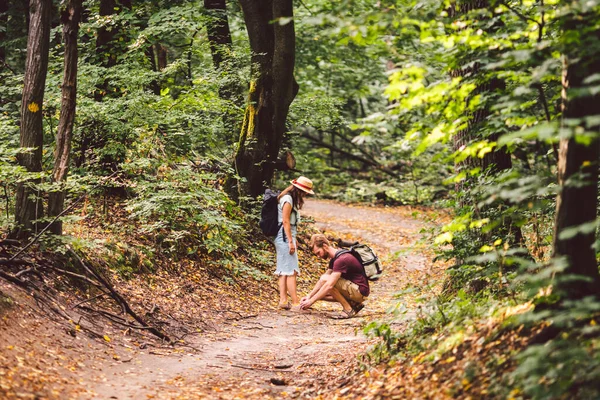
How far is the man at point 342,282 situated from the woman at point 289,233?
48 centimetres

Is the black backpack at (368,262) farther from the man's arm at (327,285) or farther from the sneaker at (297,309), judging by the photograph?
the sneaker at (297,309)

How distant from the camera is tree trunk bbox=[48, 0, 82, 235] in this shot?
7500mm

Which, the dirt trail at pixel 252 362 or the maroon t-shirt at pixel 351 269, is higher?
the maroon t-shirt at pixel 351 269

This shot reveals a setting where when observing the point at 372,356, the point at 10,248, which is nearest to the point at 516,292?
the point at 372,356

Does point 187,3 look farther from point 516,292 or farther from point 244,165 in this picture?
point 516,292

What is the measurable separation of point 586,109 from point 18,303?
18.1 ft

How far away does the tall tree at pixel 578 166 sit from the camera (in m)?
3.82

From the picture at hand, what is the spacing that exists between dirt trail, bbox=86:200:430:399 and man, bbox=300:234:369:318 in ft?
0.91

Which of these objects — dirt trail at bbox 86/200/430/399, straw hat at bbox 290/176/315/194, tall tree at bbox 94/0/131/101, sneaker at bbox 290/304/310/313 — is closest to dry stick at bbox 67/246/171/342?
dirt trail at bbox 86/200/430/399

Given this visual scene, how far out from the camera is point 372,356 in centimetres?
596

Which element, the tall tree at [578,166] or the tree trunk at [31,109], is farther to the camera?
the tree trunk at [31,109]

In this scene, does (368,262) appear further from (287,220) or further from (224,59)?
(224,59)

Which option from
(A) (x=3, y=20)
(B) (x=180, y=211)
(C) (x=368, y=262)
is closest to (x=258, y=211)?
(B) (x=180, y=211)

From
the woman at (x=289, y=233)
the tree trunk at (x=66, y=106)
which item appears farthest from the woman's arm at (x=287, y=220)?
the tree trunk at (x=66, y=106)
